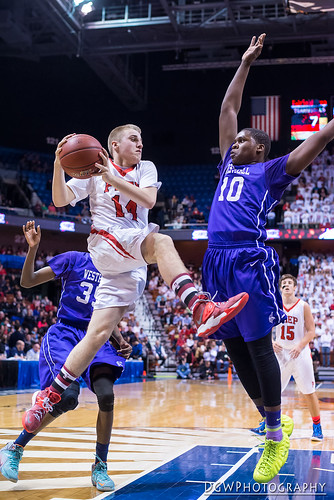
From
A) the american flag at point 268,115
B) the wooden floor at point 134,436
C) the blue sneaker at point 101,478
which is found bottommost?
the wooden floor at point 134,436

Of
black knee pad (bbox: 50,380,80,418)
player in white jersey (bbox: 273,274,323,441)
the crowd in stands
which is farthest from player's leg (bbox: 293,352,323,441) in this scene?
the crowd in stands

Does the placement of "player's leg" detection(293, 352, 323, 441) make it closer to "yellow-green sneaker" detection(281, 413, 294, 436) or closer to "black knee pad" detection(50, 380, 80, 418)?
"yellow-green sneaker" detection(281, 413, 294, 436)

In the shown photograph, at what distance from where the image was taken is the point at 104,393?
14.3 feet

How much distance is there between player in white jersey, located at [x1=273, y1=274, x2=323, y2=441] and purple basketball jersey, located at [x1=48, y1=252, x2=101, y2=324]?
277 centimetres

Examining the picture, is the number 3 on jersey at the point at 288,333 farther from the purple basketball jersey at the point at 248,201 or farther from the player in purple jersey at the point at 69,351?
the purple basketball jersey at the point at 248,201

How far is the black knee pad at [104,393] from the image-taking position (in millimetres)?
4367

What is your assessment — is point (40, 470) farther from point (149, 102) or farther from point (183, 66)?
point (149, 102)

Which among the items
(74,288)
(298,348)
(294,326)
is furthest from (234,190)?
(294,326)

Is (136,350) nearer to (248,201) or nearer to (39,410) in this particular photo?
(39,410)

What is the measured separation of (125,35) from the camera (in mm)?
21047

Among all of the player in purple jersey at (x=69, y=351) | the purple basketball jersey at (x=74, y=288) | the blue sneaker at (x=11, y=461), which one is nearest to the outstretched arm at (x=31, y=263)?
the player in purple jersey at (x=69, y=351)

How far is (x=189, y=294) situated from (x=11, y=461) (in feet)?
5.82

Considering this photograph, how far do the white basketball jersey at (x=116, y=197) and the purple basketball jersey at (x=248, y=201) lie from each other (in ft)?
1.78

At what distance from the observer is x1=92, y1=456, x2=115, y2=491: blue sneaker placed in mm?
4031
